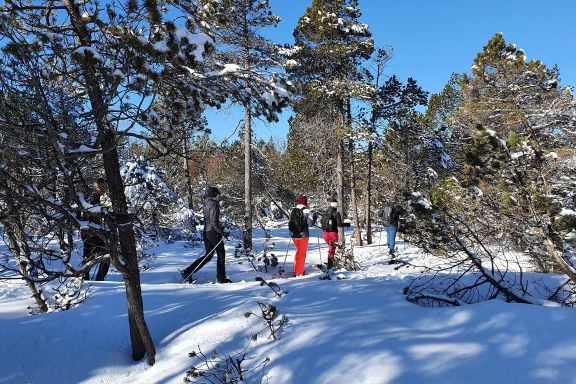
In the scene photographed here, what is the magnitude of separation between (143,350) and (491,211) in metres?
5.17

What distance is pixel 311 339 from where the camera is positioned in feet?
11.3

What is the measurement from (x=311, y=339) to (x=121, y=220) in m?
2.02

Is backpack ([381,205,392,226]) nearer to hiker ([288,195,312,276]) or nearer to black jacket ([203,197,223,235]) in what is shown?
hiker ([288,195,312,276])

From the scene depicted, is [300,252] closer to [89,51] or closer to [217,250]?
[217,250]

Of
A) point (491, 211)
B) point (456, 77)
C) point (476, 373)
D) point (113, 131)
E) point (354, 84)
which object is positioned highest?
point (456, 77)

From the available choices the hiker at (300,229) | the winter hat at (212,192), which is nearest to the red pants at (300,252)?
the hiker at (300,229)

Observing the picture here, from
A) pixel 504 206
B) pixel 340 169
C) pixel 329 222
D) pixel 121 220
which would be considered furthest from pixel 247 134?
pixel 121 220

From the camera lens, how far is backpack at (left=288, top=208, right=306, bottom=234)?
27.7 feet

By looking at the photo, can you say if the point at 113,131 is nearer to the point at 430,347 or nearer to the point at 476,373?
the point at 430,347

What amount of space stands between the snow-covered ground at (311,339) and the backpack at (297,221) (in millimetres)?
3023

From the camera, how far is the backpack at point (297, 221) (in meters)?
8.45

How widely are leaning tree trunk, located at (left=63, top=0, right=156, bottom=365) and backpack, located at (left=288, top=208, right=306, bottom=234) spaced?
16.0 ft

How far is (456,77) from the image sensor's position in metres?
26.0

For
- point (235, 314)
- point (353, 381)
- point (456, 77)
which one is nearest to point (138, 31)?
point (235, 314)
